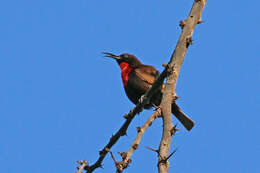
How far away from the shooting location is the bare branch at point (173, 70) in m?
2.99

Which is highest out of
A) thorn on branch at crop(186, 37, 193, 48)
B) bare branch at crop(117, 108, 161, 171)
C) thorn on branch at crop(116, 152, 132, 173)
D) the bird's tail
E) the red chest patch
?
the red chest patch

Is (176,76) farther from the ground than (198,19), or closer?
closer

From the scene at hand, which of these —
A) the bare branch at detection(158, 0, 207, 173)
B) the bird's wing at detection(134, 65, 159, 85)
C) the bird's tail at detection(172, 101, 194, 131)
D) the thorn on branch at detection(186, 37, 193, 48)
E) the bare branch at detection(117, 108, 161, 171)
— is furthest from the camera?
the bird's tail at detection(172, 101, 194, 131)

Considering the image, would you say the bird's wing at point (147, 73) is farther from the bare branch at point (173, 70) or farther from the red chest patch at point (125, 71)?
the bare branch at point (173, 70)

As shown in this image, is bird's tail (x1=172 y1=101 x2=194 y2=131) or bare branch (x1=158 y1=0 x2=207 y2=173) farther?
bird's tail (x1=172 y1=101 x2=194 y2=131)

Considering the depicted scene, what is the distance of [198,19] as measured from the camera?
3.36 metres

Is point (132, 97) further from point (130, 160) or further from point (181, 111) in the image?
point (130, 160)

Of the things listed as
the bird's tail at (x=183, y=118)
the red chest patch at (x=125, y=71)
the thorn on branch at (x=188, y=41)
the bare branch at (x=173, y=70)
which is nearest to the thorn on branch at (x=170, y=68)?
the bare branch at (x=173, y=70)

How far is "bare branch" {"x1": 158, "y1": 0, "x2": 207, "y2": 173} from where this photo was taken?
2994 millimetres

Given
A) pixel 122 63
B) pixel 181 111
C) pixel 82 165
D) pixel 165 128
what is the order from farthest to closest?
pixel 122 63, pixel 181 111, pixel 82 165, pixel 165 128

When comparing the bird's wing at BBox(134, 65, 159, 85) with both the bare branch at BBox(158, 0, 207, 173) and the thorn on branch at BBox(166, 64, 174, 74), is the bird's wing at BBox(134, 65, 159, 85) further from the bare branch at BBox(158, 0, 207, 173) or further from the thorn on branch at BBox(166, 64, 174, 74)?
the thorn on branch at BBox(166, 64, 174, 74)

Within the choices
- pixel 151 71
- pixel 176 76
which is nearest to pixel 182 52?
pixel 176 76

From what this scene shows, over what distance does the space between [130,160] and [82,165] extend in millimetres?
551

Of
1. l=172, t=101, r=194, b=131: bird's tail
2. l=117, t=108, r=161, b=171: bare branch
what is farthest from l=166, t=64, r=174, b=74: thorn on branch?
l=172, t=101, r=194, b=131: bird's tail
